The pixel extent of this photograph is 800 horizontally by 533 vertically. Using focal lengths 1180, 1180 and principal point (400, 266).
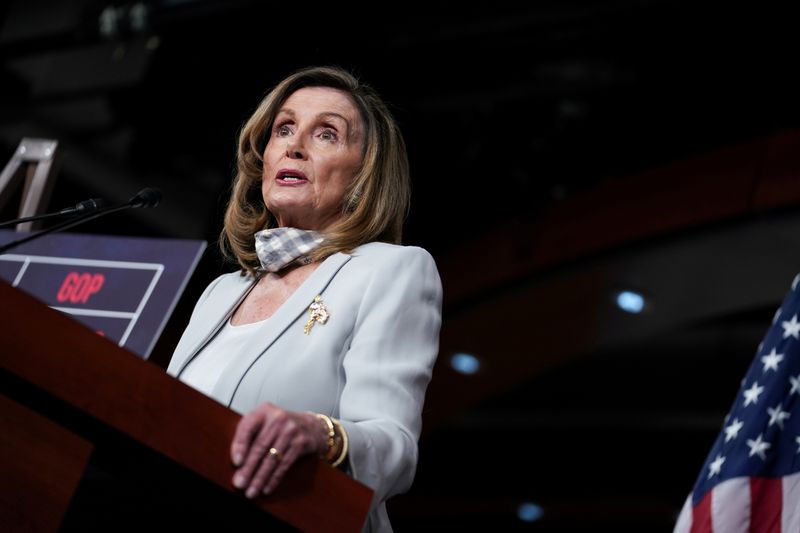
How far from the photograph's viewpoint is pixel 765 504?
2.84m

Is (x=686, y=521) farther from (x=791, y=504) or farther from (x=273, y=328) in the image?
(x=273, y=328)

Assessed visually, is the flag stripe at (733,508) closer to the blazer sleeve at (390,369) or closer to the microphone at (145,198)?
the blazer sleeve at (390,369)

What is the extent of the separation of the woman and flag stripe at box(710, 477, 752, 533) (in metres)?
1.36

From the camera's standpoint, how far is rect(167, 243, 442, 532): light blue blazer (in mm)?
1519

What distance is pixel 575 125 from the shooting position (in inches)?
215

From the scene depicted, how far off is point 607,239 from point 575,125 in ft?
2.22

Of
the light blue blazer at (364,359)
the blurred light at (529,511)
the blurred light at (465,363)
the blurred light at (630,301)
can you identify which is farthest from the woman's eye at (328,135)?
the blurred light at (529,511)

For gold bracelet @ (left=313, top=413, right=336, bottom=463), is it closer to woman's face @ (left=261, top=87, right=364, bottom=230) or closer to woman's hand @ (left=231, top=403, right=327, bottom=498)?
woman's hand @ (left=231, top=403, right=327, bottom=498)

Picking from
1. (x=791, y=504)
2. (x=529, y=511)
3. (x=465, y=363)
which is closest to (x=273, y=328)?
(x=791, y=504)

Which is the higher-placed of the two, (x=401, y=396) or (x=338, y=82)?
(x=338, y=82)

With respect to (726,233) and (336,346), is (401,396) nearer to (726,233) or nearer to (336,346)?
(336,346)

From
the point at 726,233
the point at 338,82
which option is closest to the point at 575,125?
the point at 726,233

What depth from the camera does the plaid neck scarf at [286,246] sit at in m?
1.88

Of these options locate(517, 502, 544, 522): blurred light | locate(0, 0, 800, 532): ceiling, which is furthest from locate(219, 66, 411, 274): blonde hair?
locate(517, 502, 544, 522): blurred light
